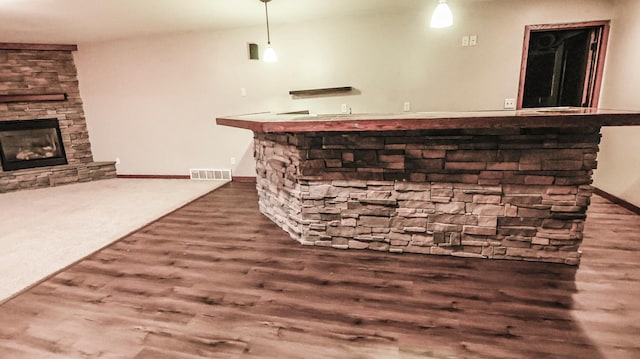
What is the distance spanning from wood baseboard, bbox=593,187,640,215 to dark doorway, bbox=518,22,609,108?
1.06 m

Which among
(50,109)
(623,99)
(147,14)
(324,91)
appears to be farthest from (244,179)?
(623,99)

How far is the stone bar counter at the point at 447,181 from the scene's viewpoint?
214 cm

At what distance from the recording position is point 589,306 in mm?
1861

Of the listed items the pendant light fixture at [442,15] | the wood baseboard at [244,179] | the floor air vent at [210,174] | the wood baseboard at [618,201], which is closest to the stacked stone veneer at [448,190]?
the pendant light fixture at [442,15]

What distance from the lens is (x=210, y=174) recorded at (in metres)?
5.37

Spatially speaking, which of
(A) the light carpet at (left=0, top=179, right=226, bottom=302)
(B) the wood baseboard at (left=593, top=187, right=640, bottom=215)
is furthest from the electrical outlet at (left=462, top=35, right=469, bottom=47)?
(A) the light carpet at (left=0, top=179, right=226, bottom=302)

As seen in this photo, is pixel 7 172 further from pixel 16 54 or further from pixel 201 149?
pixel 201 149

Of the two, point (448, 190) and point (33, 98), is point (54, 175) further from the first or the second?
point (448, 190)

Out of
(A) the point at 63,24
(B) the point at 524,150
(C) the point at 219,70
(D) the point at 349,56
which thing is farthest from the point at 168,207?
(B) the point at 524,150

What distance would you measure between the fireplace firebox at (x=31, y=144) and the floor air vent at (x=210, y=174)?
92.8 inches

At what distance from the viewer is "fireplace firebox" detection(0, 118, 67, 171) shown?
206 inches

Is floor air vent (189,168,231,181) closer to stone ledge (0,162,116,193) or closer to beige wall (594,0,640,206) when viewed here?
stone ledge (0,162,116,193)

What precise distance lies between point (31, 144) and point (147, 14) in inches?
136

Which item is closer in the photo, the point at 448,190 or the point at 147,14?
the point at 448,190
